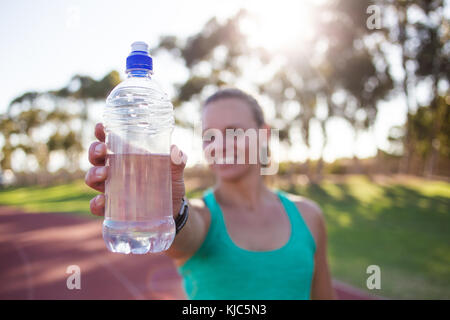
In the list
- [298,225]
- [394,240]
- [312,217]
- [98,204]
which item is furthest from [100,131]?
[394,240]

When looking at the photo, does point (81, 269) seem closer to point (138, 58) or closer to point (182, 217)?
point (182, 217)

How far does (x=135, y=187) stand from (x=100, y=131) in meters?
0.33

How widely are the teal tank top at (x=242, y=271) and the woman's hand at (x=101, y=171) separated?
0.57m

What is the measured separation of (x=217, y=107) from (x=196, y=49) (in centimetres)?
2060

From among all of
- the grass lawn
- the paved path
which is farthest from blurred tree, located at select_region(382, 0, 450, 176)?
the paved path

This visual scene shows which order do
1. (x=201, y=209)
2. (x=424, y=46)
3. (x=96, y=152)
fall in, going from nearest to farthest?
(x=96, y=152) < (x=201, y=209) < (x=424, y=46)

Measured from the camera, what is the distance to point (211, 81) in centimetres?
2258

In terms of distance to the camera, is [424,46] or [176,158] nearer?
[176,158]

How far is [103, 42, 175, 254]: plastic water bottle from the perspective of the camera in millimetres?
1536

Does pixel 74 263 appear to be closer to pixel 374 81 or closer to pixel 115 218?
pixel 115 218

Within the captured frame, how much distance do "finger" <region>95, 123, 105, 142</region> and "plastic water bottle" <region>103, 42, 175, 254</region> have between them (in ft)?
0.24

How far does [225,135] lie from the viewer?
2.29 meters

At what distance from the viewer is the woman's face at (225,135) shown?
90.4 inches

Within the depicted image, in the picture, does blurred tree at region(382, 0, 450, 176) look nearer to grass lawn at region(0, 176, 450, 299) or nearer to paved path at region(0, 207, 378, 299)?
grass lawn at region(0, 176, 450, 299)
